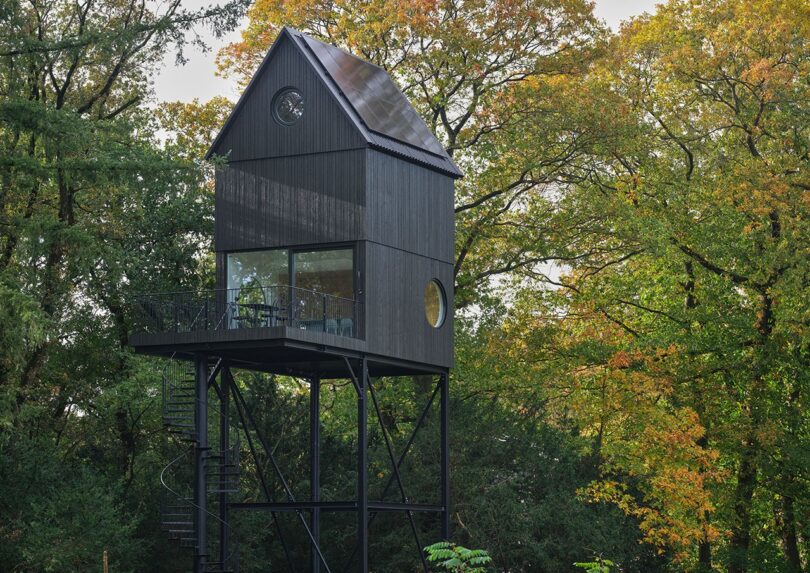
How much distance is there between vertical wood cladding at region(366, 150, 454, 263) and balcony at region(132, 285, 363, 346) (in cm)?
143

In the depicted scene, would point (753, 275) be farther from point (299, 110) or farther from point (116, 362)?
point (116, 362)

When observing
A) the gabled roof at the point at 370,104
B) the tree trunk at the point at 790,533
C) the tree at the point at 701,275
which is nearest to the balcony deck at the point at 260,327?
the gabled roof at the point at 370,104

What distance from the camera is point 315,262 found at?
891 inches

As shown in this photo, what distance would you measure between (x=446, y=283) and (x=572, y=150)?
7.05 m

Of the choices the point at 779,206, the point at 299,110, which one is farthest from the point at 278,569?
the point at 779,206

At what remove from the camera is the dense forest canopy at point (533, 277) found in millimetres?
25344

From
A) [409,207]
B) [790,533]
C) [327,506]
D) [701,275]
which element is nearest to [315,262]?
[409,207]

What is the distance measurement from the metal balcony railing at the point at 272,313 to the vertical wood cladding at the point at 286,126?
2.64 m

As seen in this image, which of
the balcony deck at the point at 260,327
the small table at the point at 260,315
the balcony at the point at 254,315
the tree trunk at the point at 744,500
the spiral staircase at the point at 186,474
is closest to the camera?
the balcony deck at the point at 260,327

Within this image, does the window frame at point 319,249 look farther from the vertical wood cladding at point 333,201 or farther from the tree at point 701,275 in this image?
the tree at point 701,275

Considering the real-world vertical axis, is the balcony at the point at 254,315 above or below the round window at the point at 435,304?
below

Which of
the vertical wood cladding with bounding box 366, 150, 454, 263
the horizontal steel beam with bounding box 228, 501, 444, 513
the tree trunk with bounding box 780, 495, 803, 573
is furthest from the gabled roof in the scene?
the tree trunk with bounding box 780, 495, 803, 573

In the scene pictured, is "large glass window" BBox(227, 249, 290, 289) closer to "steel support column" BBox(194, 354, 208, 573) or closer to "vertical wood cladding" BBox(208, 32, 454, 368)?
"vertical wood cladding" BBox(208, 32, 454, 368)

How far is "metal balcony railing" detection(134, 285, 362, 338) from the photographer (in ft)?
71.5
